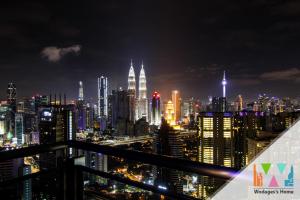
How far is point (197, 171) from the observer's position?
43.6 inches

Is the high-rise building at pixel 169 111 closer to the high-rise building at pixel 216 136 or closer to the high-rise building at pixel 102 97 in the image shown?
the high-rise building at pixel 102 97

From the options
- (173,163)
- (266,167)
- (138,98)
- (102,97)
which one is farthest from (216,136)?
(102,97)

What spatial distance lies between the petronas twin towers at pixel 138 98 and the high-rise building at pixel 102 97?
4119mm

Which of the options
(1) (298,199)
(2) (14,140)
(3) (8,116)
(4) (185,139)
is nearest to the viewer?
(1) (298,199)

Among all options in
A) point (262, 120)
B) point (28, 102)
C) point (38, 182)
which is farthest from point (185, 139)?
point (38, 182)

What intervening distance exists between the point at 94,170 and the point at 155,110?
44996 mm

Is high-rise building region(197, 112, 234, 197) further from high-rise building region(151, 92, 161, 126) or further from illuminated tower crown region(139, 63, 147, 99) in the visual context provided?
illuminated tower crown region(139, 63, 147, 99)

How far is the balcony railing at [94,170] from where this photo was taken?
110 cm

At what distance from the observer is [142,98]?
5381cm

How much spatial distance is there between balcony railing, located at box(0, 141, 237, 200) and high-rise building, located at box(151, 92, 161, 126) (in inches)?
1654

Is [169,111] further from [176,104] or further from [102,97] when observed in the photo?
[102,97]

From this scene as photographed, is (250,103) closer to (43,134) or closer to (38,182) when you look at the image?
(43,134)

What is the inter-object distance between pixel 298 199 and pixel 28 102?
35.3m

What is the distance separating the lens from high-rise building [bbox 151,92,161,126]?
4502 centimetres
